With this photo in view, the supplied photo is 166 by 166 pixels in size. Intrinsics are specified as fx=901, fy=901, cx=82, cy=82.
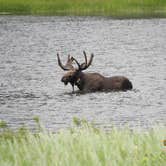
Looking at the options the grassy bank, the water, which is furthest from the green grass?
the grassy bank

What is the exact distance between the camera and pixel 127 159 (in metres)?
9.90

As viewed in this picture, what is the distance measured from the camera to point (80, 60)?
38281 millimetres

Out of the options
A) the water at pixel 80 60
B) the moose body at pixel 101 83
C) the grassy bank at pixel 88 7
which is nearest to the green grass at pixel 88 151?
the water at pixel 80 60

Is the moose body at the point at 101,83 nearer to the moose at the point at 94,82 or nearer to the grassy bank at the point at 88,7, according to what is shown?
the moose at the point at 94,82

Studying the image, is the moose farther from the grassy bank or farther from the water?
the grassy bank

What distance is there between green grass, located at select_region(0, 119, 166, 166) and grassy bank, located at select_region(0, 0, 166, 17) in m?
60.6

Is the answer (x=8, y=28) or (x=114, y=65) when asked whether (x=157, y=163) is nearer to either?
(x=114, y=65)

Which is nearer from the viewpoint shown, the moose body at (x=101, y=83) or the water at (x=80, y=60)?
the water at (x=80, y=60)

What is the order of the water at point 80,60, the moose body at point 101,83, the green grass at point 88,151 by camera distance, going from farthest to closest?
the moose body at point 101,83
the water at point 80,60
the green grass at point 88,151

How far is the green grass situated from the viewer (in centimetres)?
982

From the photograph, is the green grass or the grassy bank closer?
the green grass

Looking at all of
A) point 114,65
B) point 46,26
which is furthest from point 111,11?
point 114,65

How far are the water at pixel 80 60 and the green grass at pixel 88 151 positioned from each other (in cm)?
446

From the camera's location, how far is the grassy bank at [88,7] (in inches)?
2859
